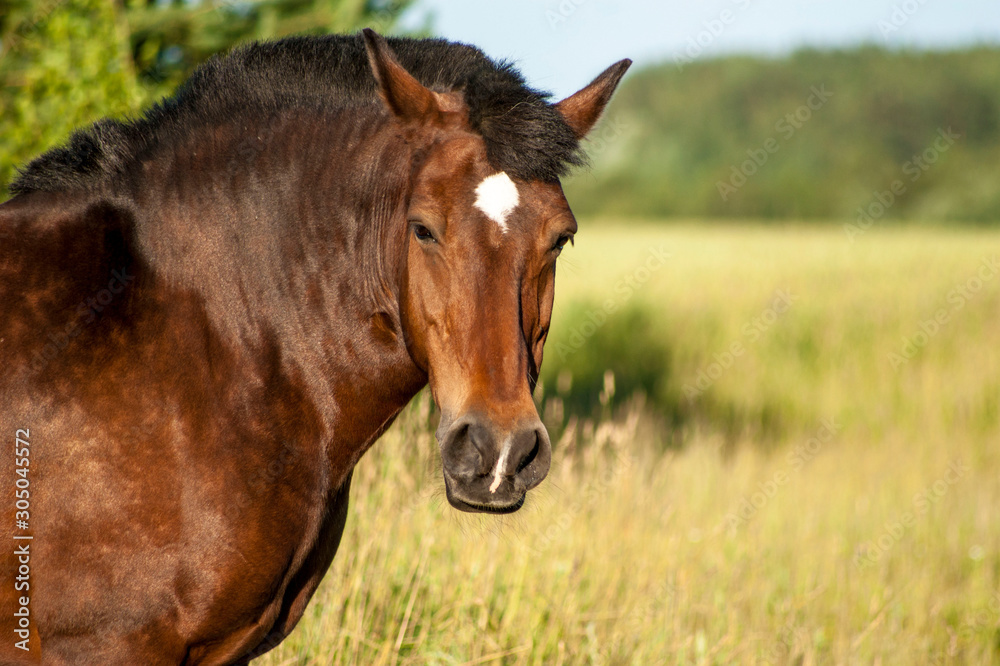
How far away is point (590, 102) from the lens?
8.59 feet

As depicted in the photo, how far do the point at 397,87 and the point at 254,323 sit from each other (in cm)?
81

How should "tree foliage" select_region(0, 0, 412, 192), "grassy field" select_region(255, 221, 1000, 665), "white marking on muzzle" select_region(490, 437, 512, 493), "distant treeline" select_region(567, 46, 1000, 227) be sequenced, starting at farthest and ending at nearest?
"distant treeline" select_region(567, 46, 1000, 227), "tree foliage" select_region(0, 0, 412, 192), "grassy field" select_region(255, 221, 1000, 665), "white marking on muzzle" select_region(490, 437, 512, 493)

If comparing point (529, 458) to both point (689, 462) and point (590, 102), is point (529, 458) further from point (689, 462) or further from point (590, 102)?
point (689, 462)

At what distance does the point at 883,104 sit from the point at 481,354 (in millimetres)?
65788

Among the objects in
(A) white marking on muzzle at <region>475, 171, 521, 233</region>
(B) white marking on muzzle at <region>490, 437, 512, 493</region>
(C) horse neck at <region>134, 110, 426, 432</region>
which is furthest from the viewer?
(C) horse neck at <region>134, 110, 426, 432</region>

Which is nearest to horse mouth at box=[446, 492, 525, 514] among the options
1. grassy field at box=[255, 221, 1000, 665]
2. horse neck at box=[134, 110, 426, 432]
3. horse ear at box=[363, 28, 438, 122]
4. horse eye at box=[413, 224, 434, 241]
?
grassy field at box=[255, 221, 1000, 665]

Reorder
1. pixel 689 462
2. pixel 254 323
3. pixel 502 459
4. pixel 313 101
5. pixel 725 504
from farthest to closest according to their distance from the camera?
pixel 689 462 < pixel 725 504 < pixel 313 101 < pixel 254 323 < pixel 502 459

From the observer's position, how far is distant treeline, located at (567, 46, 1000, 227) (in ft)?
133

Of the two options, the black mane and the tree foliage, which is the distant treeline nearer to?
the tree foliage

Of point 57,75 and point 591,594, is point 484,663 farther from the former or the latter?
point 57,75

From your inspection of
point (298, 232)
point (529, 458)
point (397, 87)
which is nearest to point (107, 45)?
point (298, 232)

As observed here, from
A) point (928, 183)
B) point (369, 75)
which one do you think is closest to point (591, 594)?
point (369, 75)

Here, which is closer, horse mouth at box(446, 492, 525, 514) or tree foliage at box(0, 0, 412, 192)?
horse mouth at box(446, 492, 525, 514)

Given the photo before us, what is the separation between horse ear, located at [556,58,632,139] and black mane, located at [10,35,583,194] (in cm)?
15
